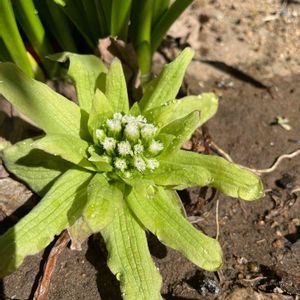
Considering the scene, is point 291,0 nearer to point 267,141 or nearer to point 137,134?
point 267,141

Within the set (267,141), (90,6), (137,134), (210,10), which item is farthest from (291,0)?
(137,134)

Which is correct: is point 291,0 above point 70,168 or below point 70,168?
below

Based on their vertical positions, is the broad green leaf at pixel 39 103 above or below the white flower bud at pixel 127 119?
above

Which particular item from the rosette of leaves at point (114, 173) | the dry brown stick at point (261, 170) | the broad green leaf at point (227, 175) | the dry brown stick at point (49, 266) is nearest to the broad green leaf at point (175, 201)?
the rosette of leaves at point (114, 173)

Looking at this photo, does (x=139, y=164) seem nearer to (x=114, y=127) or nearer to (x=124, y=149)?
(x=124, y=149)

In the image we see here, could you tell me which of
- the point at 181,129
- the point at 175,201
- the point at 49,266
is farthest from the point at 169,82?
the point at 49,266

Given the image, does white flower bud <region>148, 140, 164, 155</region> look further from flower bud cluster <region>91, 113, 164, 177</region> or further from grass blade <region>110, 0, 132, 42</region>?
grass blade <region>110, 0, 132, 42</region>

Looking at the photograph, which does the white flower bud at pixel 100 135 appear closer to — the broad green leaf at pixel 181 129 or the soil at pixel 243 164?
the broad green leaf at pixel 181 129
